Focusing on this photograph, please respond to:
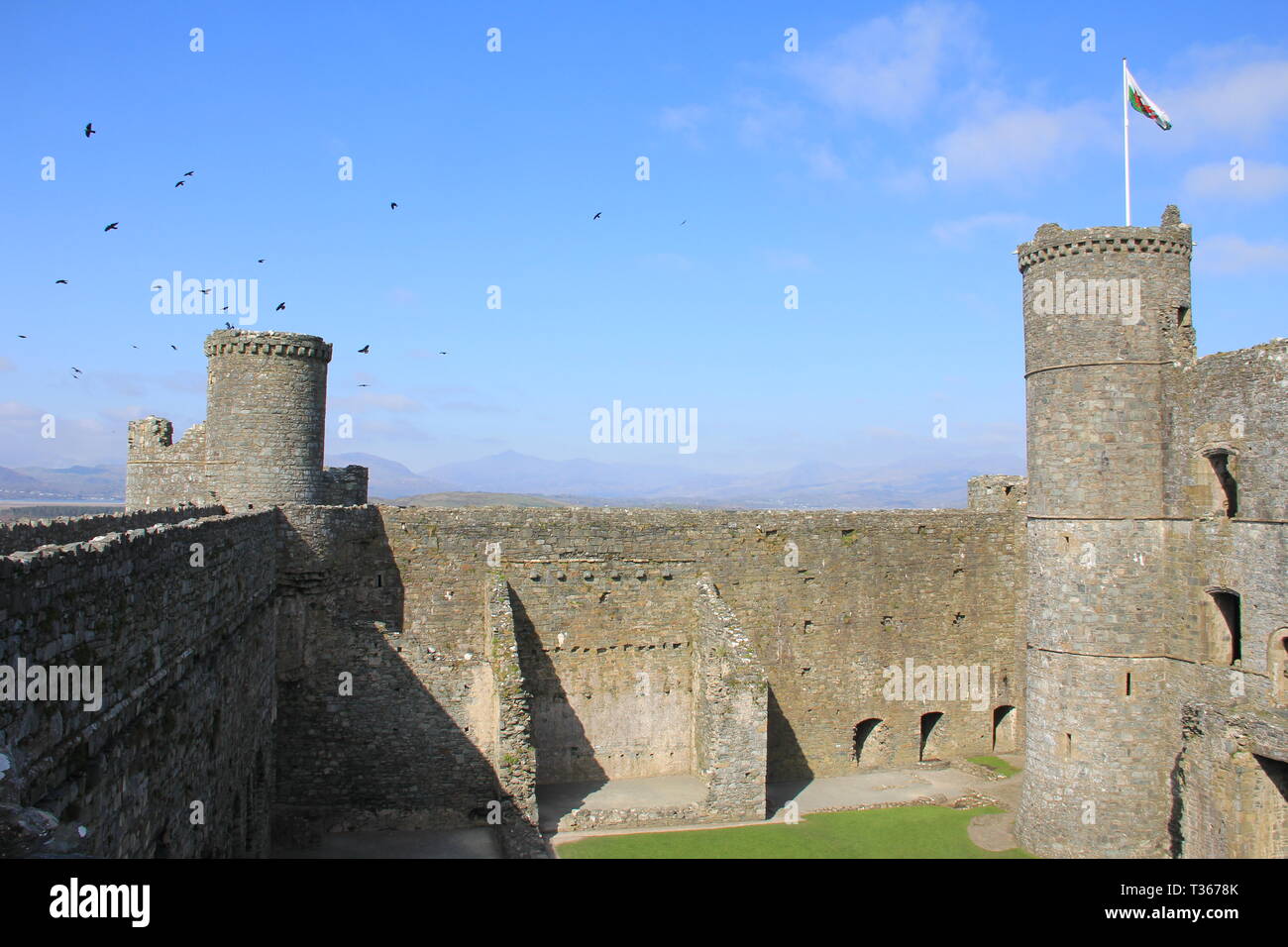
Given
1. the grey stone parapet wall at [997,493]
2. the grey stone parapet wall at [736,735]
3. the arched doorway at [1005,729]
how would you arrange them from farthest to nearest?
the arched doorway at [1005,729] → the grey stone parapet wall at [997,493] → the grey stone parapet wall at [736,735]

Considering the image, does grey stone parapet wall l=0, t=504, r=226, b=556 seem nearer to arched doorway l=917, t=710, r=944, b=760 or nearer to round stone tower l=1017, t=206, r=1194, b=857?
round stone tower l=1017, t=206, r=1194, b=857

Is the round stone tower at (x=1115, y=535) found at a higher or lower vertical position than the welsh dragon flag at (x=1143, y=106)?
lower

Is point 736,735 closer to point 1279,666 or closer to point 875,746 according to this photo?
point 875,746

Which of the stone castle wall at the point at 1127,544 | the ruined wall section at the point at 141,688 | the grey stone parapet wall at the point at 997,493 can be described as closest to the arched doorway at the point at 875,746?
the stone castle wall at the point at 1127,544

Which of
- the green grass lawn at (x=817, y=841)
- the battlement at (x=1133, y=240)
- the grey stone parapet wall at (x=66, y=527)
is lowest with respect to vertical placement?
the green grass lawn at (x=817, y=841)

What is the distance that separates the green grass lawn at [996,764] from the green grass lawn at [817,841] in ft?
10.8

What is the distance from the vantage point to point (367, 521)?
61.9 ft

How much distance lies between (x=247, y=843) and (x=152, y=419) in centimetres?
1118

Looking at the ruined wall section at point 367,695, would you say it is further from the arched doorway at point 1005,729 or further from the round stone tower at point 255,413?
the arched doorway at point 1005,729

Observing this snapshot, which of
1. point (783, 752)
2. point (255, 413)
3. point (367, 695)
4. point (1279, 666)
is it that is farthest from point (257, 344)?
point (1279, 666)

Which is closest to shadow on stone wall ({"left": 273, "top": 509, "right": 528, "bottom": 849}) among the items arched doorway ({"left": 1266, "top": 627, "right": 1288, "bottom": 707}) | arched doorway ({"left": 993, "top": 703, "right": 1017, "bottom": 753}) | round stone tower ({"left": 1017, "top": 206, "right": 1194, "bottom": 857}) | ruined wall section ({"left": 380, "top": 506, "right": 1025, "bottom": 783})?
ruined wall section ({"left": 380, "top": 506, "right": 1025, "bottom": 783})

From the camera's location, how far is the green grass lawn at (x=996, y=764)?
72.4ft

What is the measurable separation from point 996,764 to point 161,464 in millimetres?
20252

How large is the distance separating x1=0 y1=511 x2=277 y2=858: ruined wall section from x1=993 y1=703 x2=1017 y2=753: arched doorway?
1744 cm
